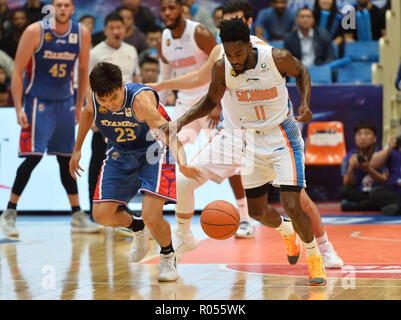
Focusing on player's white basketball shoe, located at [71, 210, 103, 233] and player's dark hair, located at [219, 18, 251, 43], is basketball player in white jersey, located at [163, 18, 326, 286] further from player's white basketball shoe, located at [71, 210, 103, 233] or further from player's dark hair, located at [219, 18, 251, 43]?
player's white basketball shoe, located at [71, 210, 103, 233]

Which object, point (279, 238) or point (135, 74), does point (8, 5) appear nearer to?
point (135, 74)

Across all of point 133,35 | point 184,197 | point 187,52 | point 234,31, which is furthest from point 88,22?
point 234,31

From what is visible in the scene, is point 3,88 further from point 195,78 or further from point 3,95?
point 195,78

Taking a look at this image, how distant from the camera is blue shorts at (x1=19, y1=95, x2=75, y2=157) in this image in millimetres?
8094

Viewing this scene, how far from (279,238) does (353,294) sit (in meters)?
2.77

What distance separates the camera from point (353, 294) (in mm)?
4691

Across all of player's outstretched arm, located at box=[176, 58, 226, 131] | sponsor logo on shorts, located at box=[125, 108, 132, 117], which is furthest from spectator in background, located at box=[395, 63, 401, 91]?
sponsor logo on shorts, located at box=[125, 108, 132, 117]

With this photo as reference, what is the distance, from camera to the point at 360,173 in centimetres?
998

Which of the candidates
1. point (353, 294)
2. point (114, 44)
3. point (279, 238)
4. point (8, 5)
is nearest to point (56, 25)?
point (114, 44)

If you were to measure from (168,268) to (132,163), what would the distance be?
33.5 inches

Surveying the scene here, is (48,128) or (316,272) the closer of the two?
(316,272)

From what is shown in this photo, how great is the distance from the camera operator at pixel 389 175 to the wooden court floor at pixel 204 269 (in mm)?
1068

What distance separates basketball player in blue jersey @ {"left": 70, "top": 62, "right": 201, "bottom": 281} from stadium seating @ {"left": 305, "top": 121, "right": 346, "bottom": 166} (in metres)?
5.27

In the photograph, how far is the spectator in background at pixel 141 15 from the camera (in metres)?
12.5
